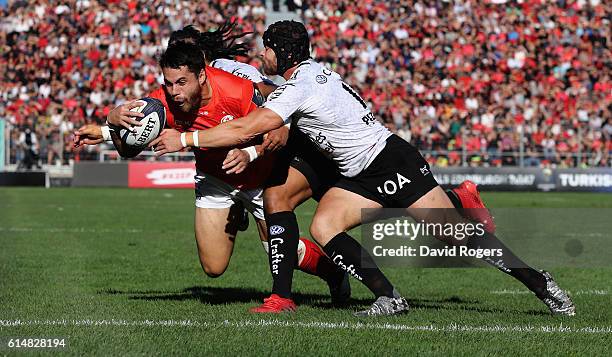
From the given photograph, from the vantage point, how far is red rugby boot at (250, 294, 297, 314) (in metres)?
6.81

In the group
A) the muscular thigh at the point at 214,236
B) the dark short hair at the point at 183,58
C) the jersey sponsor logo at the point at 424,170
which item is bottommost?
the muscular thigh at the point at 214,236

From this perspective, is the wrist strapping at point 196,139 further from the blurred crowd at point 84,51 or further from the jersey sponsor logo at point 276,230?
the blurred crowd at point 84,51

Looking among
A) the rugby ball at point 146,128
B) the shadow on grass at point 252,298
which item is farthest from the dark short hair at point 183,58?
the shadow on grass at point 252,298

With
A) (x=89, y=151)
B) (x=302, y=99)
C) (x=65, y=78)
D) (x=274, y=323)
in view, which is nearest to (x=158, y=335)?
(x=274, y=323)

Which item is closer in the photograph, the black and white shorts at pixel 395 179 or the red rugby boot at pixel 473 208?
the black and white shorts at pixel 395 179

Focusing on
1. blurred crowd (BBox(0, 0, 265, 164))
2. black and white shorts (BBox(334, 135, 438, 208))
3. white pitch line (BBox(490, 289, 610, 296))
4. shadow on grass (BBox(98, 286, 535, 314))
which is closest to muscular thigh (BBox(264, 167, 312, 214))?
black and white shorts (BBox(334, 135, 438, 208))

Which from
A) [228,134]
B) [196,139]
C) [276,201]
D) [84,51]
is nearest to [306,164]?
[276,201]

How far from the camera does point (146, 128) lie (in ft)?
21.5

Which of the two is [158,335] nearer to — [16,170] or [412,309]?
[412,309]

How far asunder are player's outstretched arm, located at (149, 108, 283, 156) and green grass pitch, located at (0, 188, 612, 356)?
3.70 ft

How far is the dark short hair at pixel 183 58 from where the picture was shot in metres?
6.76

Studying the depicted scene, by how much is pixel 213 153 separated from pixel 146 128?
95 cm

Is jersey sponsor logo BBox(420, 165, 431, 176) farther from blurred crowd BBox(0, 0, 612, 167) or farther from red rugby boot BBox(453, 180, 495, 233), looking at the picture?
blurred crowd BBox(0, 0, 612, 167)

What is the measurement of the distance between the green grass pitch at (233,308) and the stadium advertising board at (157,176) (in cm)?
1400
